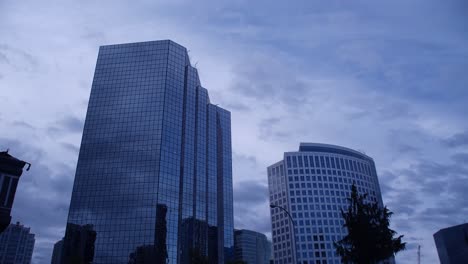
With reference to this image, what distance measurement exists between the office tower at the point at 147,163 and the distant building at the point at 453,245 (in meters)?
104

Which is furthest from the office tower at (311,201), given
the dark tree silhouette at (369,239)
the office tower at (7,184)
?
the office tower at (7,184)

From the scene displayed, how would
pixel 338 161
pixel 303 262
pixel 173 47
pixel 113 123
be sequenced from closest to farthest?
pixel 113 123
pixel 173 47
pixel 303 262
pixel 338 161

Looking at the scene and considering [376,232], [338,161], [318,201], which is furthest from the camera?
[338,161]

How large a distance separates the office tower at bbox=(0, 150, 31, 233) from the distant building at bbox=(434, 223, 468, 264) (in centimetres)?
17207

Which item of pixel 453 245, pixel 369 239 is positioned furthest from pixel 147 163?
pixel 453 245

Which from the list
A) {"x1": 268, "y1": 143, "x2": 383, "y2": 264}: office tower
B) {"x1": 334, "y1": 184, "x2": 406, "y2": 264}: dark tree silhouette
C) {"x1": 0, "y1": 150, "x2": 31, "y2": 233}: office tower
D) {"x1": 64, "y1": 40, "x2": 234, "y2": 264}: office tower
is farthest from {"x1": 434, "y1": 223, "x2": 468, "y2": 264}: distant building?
{"x1": 0, "y1": 150, "x2": 31, "y2": 233}: office tower

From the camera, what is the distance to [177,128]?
125375 mm

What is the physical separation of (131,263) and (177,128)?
1854 inches

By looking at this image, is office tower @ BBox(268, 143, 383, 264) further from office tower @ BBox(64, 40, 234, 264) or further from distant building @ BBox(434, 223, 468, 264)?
office tower @ BBox(64, 40, 234, 264)

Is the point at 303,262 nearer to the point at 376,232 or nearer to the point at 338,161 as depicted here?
the point at 338,161

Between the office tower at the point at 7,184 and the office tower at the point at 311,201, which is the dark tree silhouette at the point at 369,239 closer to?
the office tower at the point at 7,184

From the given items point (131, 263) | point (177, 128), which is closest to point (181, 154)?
point (177, 128)

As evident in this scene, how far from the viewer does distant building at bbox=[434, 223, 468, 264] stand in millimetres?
155637

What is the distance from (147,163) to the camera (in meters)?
116
